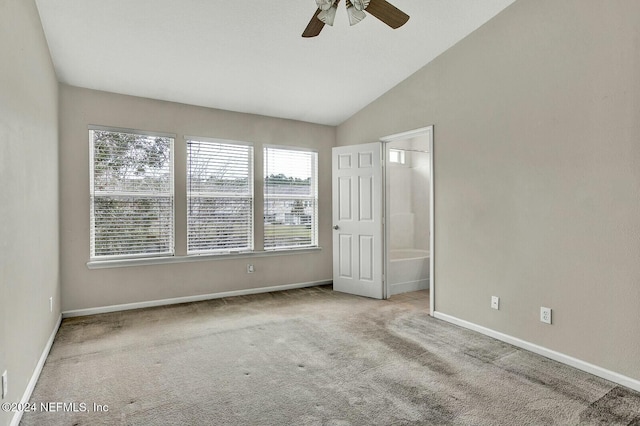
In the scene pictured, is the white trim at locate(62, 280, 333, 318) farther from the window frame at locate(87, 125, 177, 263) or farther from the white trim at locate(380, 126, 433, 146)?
the white trim at locate(380, 126, 433, 146)

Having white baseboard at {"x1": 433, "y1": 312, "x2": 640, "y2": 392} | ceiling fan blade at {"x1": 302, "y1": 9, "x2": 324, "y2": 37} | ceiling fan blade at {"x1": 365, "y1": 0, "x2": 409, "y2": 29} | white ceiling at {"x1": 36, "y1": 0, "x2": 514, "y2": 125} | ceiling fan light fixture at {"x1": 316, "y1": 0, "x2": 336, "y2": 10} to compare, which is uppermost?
white ceiling at {"x1": 36, "y1": 0, "x2": 514, "y2": 125}

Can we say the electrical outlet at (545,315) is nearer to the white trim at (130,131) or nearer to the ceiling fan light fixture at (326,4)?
the ceiling fan light fixture at (326,4)

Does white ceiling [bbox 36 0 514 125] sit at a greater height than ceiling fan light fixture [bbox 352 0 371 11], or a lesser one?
greater

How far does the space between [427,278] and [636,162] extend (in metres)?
3.41

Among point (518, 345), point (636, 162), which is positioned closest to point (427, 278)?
point (518, 345)

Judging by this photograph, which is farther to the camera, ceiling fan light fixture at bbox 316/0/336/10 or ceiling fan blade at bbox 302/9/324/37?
ceiling fan blade at bbox 302/9/324/37

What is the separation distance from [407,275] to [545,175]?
8.82 feet

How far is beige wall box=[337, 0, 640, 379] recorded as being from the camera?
2.53 m

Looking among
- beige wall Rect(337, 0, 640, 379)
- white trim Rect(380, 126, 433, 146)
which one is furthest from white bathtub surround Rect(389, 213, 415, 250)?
beige wall Rect(337, 0, 640, 379)

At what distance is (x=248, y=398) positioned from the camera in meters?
2.33

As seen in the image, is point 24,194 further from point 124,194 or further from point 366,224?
point 366,224

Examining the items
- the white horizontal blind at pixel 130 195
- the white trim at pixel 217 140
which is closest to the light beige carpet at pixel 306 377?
the white horizontal blind at pixel 130 195

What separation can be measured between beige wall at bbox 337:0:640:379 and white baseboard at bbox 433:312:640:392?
42 mm

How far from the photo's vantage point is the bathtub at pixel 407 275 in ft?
16.8
